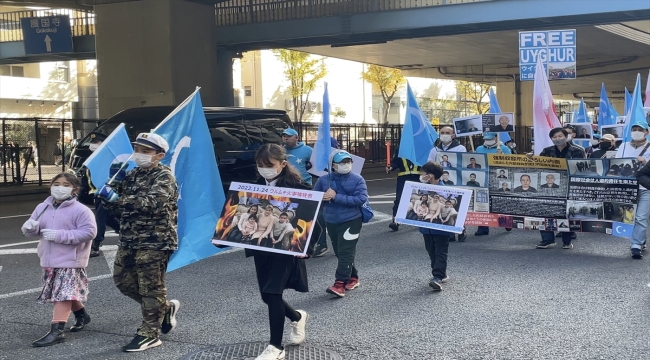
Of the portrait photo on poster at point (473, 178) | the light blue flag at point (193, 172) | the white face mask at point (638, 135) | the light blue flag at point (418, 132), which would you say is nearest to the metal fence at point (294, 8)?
the light blue flag at point (418, 132)

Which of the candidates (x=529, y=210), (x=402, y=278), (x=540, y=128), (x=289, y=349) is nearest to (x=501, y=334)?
(x=289, y=349)

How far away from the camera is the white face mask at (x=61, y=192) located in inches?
233

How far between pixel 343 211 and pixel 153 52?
16561 millimetres

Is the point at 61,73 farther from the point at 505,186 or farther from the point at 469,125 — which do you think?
the point at 505,186

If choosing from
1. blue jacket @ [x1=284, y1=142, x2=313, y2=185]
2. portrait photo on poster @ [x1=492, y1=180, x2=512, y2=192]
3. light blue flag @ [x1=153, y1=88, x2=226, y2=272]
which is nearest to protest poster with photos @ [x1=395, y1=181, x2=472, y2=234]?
blue jacket @ [x1=284, y1=142, x2=313, y2=185]

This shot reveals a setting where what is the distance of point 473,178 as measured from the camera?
1098 cm

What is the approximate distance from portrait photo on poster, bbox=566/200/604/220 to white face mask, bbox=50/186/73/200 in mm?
6813

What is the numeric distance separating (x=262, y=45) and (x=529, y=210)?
54.8ft

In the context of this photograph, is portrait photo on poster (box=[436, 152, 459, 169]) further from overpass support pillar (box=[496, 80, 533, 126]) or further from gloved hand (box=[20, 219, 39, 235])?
overpass support pillar (box=[496, 80, 533, 126])

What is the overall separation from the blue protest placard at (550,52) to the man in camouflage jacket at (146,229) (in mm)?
10815

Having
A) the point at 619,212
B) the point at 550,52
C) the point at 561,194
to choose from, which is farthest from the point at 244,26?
the point at 619,212

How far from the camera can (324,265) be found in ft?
30.2

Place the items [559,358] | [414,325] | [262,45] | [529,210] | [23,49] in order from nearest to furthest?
[559,358] < [414,325] < [529,210] < [262,45] < [23,49]

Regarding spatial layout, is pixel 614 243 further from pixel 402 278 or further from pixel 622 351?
pixel 622 351
